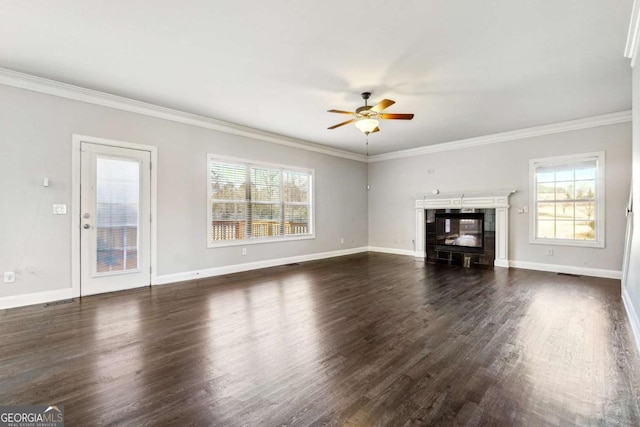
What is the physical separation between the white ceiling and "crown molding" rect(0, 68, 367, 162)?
0.18 metres

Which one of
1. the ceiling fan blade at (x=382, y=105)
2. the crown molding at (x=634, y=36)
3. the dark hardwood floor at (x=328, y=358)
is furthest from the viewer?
the ceiling fan blade at (x=382, y=105)

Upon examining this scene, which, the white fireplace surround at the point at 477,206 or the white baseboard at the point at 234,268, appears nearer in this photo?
the white baseboard at the point at 234,268

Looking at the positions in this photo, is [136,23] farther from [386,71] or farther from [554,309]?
[554,309]

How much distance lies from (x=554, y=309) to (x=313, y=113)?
4318mm

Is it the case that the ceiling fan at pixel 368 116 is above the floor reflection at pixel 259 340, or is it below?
above

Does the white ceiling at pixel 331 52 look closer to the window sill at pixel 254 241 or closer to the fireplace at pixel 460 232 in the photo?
the window sill at pixel 254 241

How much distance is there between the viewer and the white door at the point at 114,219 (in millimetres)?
4172

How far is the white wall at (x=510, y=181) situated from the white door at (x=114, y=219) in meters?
5.86

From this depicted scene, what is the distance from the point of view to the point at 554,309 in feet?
11.7

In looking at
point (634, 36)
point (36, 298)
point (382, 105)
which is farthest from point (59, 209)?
point (634, 36)

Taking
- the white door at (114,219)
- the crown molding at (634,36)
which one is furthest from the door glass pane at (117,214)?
the crown molding at (634,36)

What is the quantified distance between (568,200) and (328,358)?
5.82m

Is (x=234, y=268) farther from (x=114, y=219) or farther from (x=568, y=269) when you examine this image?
(x=568, y=269)

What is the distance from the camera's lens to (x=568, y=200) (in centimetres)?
563
